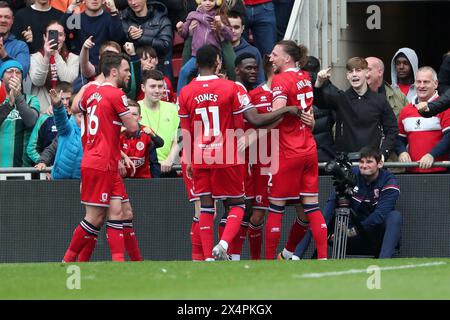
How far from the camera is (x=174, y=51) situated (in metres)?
19.0

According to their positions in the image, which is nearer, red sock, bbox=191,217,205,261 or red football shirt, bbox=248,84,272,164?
red football shirt, bbox=248,84,272,164

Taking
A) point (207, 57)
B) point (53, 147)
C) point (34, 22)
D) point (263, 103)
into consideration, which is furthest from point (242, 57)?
point (34, 22)

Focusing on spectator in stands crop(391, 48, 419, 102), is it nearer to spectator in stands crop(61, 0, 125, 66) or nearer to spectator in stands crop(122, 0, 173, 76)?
spectator in stands crop(122, 0, 173, 76)

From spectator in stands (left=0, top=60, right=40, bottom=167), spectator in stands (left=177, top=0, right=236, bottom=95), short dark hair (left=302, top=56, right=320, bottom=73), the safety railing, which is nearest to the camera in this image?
the safety railing

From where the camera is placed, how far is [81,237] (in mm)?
14078

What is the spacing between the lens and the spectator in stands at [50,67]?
17.3m

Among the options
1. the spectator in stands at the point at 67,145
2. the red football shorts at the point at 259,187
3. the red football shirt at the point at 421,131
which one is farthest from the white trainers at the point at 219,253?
the red football shirt at the point at 421,131

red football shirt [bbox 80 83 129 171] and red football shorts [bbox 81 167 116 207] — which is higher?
red football shirt [bbox 80 83 129 171]

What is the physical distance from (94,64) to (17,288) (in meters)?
7.68

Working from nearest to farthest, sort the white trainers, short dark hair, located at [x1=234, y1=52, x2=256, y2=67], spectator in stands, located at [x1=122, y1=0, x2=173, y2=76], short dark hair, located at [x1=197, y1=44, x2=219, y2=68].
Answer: the white trainers < short dark hair, located at [x1=197, y1=44, x2=219, y2=68] < short dark hair, located at [x1=234, y1=52, x2=256, y2=67] < spectator in stands, located at [x1=122, y1=0, x2=173, y2=76]

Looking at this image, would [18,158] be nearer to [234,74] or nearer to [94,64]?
[94,64]

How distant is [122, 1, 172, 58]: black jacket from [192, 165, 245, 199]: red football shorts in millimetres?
4280

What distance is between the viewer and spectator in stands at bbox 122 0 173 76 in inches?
709

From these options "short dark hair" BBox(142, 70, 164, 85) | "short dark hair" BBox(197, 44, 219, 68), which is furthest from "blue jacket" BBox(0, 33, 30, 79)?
"short dark hair" BBox(197, 44, 219, 68)
